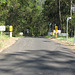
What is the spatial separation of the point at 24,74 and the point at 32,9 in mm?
63628

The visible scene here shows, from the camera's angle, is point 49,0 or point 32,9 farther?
point 32,9

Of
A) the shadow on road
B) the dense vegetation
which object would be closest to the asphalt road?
the shadow on road

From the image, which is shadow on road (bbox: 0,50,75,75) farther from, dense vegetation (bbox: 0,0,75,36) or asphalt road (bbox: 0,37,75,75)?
dense vegetation (bbox: 0,0,75,36)

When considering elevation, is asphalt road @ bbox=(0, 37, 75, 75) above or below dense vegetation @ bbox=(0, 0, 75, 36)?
below

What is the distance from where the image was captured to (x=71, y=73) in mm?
7266

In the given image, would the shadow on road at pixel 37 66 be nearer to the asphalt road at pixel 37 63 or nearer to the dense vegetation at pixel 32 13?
the asphalt road at pixel 37 63

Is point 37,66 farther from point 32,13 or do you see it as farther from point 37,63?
point 32,13

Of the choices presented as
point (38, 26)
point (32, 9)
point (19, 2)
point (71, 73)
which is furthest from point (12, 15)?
point (71, 73)

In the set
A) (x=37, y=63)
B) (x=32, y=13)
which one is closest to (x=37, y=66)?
(x=37, y=63)

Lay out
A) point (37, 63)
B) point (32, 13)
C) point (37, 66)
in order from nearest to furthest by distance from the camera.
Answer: point (37, 66) < point (37, 63) < point (32, 13)

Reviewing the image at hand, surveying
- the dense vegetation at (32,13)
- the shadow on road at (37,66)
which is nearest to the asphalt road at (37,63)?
the shadow on road at (37,66)


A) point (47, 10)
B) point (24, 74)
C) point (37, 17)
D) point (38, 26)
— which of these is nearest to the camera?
point (24, 74)

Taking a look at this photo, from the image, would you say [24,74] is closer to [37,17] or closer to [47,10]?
[47,10]

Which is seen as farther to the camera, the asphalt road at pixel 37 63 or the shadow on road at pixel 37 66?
the asphalt road at pixel 37 63
